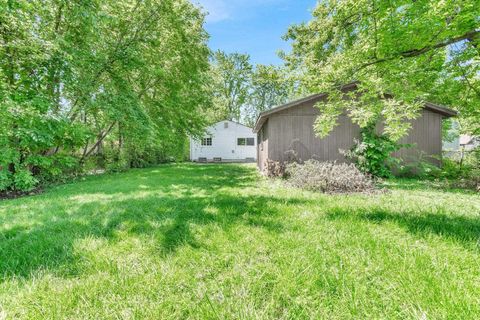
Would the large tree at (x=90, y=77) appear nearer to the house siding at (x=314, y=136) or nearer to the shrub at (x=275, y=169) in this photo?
the shrub at (x=275, y=169)

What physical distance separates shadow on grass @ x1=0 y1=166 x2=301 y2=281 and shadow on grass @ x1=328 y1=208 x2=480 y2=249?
50.0 inches

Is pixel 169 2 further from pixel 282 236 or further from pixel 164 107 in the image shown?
pixel 282 236

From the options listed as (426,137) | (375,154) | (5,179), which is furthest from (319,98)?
(5,179)

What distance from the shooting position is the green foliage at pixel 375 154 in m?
8.45

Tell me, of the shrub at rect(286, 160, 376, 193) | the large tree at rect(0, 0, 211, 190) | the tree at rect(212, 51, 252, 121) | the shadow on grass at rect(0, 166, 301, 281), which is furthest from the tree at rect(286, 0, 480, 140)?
the tree at rect(212, 51, 252, 121)

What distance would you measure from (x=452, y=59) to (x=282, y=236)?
24.4 feet

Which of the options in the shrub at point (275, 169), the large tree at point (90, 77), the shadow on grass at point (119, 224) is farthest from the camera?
the shrub at point (275, 169)

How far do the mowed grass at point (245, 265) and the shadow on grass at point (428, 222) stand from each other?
0.05ft

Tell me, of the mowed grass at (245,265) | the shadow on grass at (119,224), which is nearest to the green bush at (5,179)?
the shadow on grass at (119,224)

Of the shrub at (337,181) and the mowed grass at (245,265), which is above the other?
the shrub at (337,181)

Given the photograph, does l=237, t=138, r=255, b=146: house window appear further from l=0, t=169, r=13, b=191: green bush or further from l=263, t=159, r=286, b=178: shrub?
l=0, t=169, r=13, b=191: green bush

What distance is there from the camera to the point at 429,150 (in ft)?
30.8

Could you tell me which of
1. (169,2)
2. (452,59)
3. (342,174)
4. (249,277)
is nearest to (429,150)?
(452,59)

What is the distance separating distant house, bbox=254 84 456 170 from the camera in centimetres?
927
